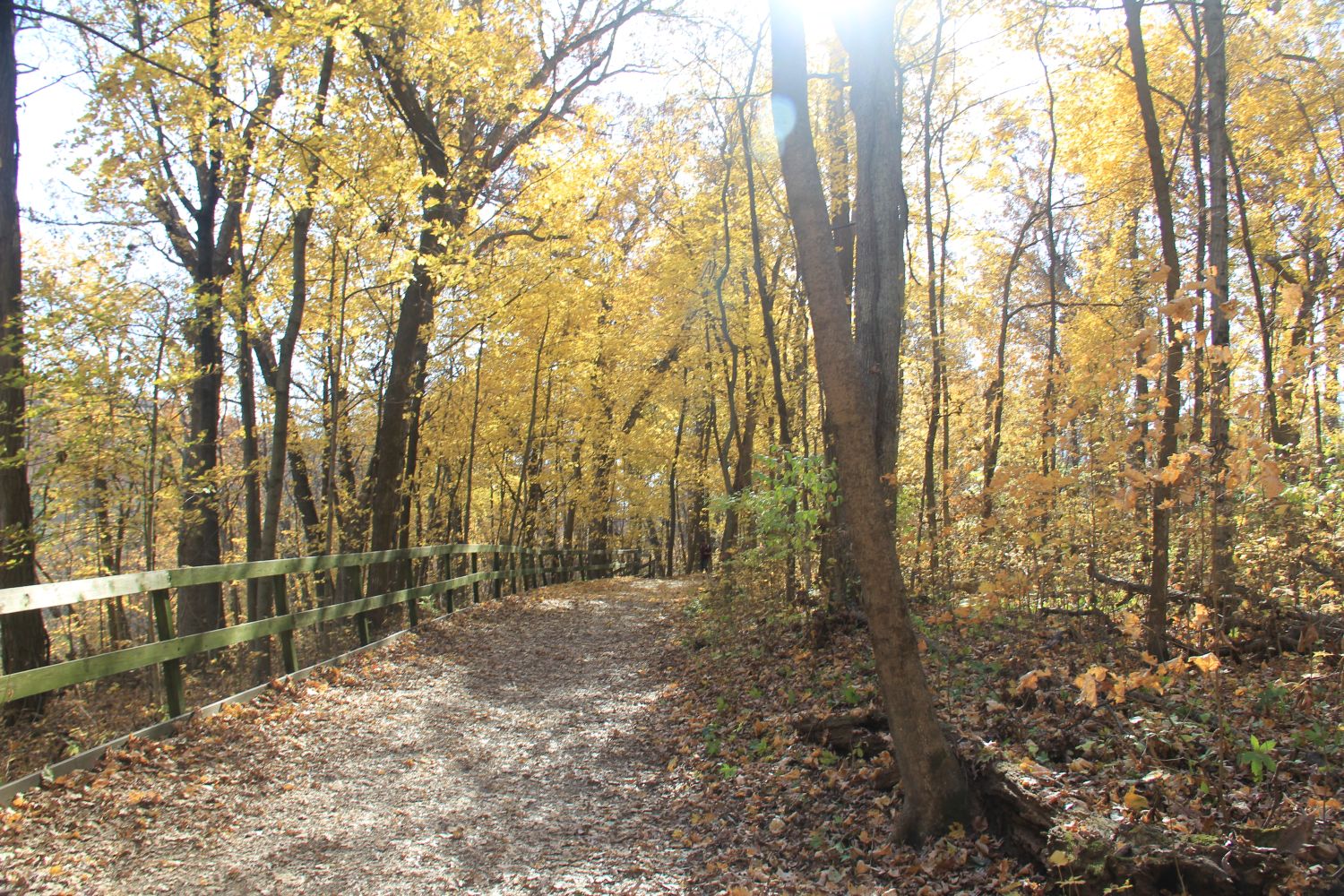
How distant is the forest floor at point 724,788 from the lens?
343 centimetres

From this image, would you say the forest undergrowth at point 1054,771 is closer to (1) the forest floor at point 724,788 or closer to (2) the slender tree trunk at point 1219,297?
(1) the forest floor at point 724,788

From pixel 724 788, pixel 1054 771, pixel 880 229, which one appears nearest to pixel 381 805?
pixel 724 788

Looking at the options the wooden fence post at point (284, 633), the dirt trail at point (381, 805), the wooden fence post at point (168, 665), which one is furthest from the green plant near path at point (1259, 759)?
the wooden fence post at point (284, 633)

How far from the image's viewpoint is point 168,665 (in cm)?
513

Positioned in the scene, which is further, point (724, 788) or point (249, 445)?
point (249, 445)

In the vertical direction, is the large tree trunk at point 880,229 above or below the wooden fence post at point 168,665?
above

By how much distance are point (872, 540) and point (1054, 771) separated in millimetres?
1489

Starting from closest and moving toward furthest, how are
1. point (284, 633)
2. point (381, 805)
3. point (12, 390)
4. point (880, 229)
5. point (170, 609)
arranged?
point (381, 805) < point (170, 609) < point (284, 633) < point (12, 390) < point (880, 229)

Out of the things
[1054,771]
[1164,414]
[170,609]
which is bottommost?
[1054,771]

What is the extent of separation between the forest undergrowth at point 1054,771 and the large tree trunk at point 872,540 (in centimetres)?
19

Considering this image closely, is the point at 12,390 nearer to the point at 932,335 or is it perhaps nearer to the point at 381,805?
the point at 381,805

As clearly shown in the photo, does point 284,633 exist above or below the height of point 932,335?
below

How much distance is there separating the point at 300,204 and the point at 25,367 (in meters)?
3.21

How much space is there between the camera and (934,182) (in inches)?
564
